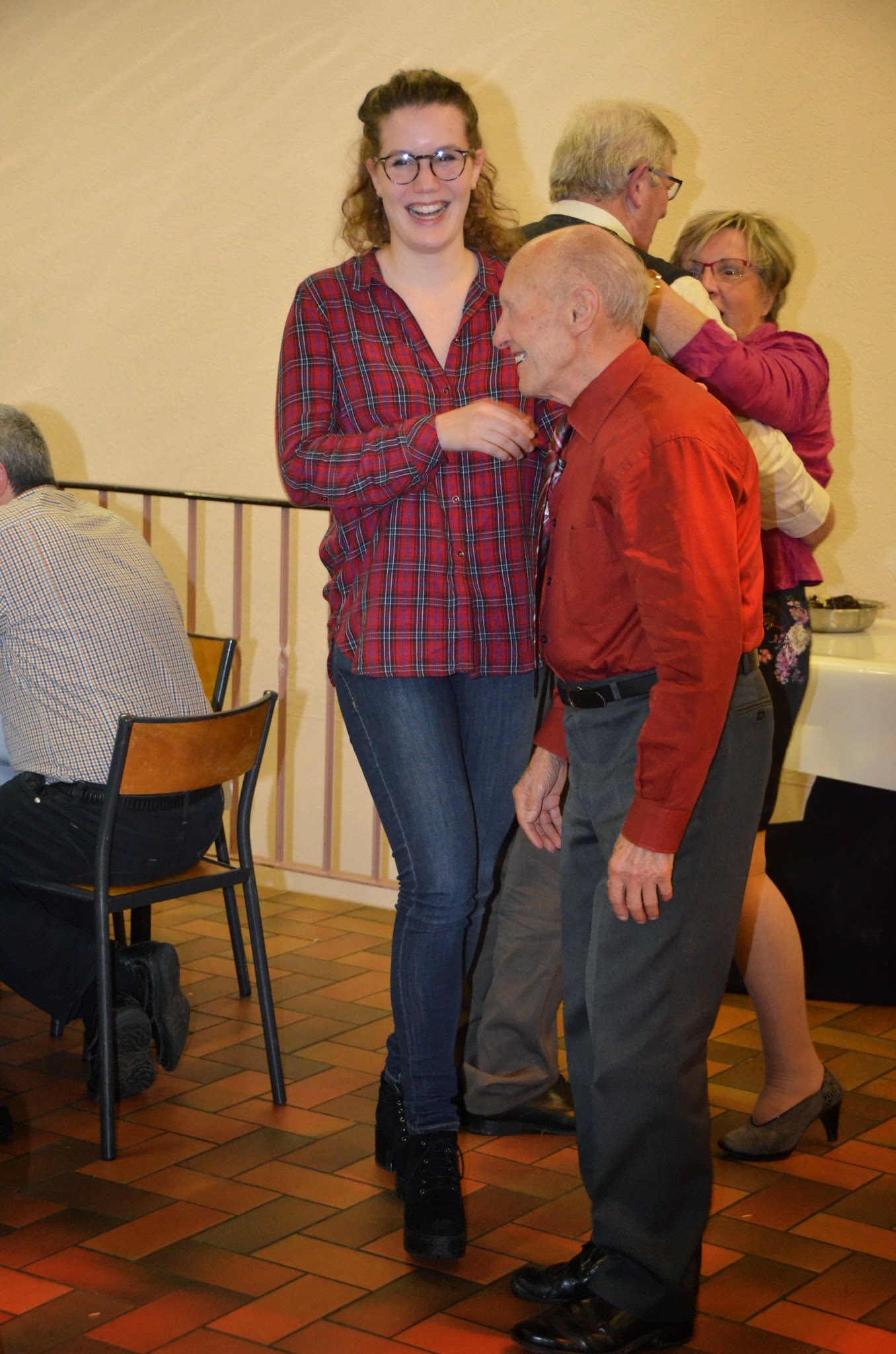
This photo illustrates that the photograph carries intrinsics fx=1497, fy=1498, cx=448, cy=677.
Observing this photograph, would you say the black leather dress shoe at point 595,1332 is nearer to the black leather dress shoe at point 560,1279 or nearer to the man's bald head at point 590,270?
the black leather dress shoe at point 560,1279

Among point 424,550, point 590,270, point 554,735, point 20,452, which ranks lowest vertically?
point 554,735

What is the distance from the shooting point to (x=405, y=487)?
83.5 inches

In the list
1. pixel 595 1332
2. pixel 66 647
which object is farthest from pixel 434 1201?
pixel 66 647

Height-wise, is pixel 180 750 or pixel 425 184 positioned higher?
pixel 425 184

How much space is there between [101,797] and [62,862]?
0.43 feet

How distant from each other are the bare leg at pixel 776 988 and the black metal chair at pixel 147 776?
88 centimetres

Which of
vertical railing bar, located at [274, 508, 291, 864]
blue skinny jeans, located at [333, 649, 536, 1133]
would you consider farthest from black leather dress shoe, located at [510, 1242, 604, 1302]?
vertical railing bar, located at [274, 508, 291, 864]

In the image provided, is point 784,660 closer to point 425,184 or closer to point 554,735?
point 554,735

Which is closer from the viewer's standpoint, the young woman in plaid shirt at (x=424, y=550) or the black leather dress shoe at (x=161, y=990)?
the young woman in plaid shirt at (x=424, y=550)

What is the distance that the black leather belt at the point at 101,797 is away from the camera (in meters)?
2.61

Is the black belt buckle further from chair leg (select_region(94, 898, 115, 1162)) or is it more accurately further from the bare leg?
chair leg (select_region(94, 898, 115, 1162))

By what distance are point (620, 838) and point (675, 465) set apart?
442 mm

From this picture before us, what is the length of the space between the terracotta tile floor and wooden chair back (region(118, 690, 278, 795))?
24.8 inches

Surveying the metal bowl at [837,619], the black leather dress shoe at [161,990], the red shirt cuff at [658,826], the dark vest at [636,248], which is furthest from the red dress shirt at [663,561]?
the metal bowl at [837,619]
